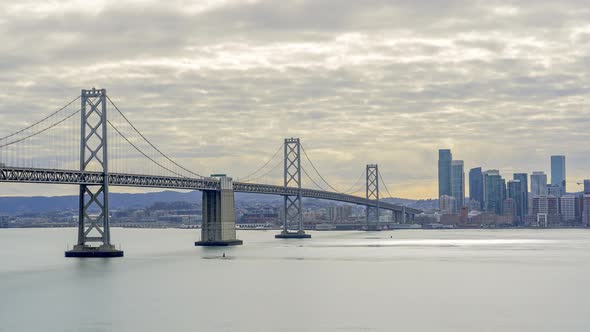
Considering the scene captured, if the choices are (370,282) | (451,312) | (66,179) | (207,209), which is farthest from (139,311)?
(207,209)

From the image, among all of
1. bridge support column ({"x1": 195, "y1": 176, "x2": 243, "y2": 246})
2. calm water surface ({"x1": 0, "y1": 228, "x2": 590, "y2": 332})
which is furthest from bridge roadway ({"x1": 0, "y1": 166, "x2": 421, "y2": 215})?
calm water surface ({"x1": 0, "y1": 228, "x2": 590, "y2": 332})

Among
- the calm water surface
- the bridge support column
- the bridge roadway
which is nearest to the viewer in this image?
the calm water surface

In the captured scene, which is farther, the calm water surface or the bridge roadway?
the bridge roadway

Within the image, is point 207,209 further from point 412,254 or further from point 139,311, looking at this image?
point 139,311

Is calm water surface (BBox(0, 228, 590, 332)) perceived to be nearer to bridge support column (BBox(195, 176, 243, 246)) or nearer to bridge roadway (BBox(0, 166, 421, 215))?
bridge roadway (BBox(0, 166, 421, 215))

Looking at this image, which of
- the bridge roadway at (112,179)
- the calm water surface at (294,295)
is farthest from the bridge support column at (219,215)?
the calm water surface at (294,295)

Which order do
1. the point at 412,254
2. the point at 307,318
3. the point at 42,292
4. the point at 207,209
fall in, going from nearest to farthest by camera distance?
the point at 307,318 < the point at 42,292 < the point at 412,254 < the point at 207,209
